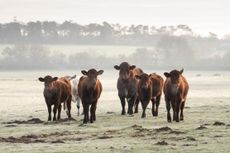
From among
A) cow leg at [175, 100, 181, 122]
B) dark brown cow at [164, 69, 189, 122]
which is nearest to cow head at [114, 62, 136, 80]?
dark brown cow at [164, 69, 189, 122]

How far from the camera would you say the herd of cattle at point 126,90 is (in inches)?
987

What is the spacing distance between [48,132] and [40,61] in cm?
16094

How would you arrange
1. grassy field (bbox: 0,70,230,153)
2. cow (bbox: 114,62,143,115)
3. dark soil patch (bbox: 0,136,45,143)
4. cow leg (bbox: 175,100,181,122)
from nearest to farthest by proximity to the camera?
grassy field (bbox: 0,70,230,153), dark soil patch (bbox: 0,136,45,143), cow leg (bbox: 175,100,181,122), cow (bbox: 114,62,143,115)

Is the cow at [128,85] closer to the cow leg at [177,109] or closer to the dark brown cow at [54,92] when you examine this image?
the dark brown cow at [54,92]

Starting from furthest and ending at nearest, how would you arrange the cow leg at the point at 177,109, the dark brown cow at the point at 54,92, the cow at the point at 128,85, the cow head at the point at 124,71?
the cow at the point at 128,85 → the cow head at the point at 124,71 → the dark brown cow at the point at 54,92 → the cow leg at the point at 177,109

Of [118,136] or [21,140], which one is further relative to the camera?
[118,136]

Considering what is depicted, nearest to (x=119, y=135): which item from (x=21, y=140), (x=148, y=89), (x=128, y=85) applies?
(x=21, y=140)

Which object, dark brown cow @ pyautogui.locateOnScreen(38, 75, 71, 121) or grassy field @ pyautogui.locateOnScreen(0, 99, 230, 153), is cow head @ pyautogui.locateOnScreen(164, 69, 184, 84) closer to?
grassy field @ pyautogui.locateOnScreen(0, 99, 230, 153)

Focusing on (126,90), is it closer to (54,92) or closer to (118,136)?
(54,92)

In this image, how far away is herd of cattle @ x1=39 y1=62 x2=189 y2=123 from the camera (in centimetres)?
2506

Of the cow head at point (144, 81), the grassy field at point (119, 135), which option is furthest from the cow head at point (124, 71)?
the grassy field at point (119, 135)

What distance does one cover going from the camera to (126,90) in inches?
1180

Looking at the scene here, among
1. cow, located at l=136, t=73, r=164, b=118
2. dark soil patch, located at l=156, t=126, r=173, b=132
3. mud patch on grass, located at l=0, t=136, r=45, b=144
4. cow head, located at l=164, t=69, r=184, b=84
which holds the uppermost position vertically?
cow head, located at l=164, t=69, r=184, b=84

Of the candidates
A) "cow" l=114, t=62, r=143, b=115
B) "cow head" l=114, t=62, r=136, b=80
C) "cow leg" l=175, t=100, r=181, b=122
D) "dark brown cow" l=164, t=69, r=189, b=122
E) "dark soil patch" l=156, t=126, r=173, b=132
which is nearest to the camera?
"dark soil patch" l=156, t=126, r=173, b=132
